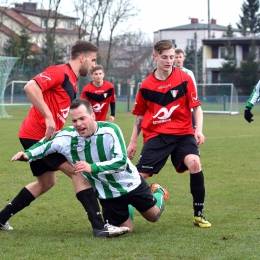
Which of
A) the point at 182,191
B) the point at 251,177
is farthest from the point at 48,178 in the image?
the point at 251,177

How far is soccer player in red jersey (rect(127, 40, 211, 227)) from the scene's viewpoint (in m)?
6.18

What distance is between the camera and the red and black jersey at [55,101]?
18.6 ft

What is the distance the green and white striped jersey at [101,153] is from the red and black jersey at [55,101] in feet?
1.08

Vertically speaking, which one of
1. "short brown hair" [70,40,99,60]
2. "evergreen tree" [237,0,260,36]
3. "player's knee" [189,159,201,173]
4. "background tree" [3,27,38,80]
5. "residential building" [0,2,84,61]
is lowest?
"player's knee" [189,159,201,173]

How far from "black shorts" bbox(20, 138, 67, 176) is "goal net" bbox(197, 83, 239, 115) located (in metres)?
29.6

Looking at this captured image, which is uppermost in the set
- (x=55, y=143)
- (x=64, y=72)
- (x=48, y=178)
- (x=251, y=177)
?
(x=64, y=72)

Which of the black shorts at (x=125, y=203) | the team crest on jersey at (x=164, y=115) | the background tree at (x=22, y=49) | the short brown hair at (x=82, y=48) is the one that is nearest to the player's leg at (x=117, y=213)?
the black shorts at (x=125, y=203)

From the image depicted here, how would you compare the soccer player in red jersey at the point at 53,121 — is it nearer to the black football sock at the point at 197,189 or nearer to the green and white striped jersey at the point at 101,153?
the green and white striped jersey at the point at 101,153

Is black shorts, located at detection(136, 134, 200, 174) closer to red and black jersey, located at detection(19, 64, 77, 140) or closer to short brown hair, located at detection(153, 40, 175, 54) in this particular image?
short brown hair, located at detection(153, 40, 175, 54)

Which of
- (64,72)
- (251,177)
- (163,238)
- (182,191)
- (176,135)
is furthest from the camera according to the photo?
(251,177)

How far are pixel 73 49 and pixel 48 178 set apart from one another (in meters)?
1.26

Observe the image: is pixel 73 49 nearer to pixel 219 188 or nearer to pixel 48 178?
pixel 48 178

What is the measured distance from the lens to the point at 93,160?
5.36m

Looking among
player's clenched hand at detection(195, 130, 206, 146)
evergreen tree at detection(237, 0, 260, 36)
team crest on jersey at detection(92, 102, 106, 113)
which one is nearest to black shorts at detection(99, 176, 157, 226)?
player's clenched hand at detection(195, 130, 206, 146)
